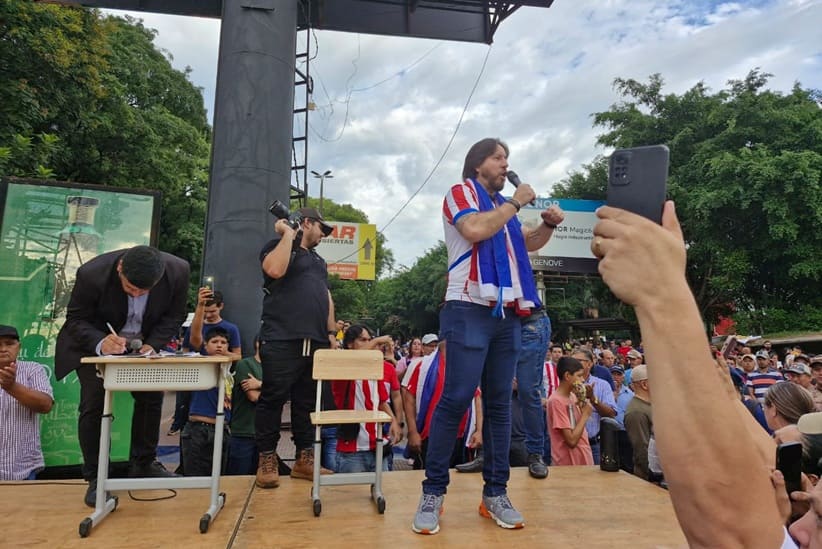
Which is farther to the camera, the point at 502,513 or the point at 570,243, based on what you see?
the point at 570,243

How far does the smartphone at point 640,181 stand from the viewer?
91 cm

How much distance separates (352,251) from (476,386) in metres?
24.3

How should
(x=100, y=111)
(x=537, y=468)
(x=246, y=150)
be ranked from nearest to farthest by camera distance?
1. (x=537, y=468)
2. (x=246, y=150)
3. (x=100, y=111)

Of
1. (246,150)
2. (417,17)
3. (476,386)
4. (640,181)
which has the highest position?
(417,17)

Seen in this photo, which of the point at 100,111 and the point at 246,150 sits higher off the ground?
the point at 100,111

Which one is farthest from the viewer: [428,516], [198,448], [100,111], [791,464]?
[100,111]

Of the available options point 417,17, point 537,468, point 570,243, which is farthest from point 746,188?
point 537,468

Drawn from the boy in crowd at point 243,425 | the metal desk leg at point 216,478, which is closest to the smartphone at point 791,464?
the metal desk leg at point 216,478

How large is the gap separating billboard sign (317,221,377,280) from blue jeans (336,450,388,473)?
22290 millimetres

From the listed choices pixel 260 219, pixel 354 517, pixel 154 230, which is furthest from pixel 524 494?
pixel 260 219

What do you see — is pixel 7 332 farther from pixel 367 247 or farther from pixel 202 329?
pixel 367 247

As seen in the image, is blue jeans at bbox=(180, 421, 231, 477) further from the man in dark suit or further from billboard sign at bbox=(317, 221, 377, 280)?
billboard sign at bbox=(317, 221, 377, 280)

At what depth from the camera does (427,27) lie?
31.1 ft

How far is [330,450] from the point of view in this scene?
13.5ft
